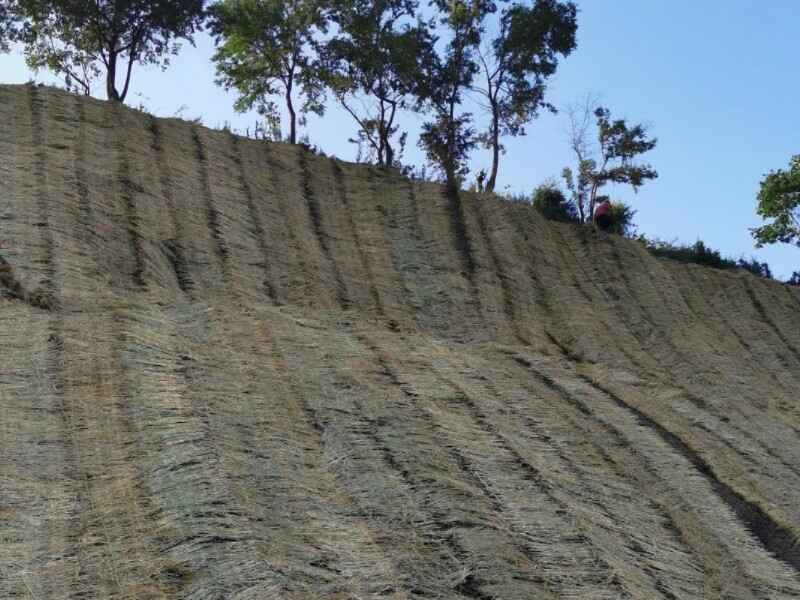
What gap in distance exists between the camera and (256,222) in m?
15.7

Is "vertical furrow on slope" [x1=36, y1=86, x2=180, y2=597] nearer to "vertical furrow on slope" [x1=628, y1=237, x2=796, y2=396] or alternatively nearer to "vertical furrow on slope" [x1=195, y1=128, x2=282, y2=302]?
"vertical furrow on slope" [x1=195, y1=128, x2=282, y2=302]

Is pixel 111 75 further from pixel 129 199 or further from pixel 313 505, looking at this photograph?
pixel 313 505

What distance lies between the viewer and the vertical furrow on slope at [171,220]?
540 inches

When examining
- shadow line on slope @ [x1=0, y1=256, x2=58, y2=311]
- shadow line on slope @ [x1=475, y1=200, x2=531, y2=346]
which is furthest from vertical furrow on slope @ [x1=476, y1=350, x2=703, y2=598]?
shadow line on slope @ [x1=0, y1=256, x2=58, y2=311]

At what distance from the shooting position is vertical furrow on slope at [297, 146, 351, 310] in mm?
14858

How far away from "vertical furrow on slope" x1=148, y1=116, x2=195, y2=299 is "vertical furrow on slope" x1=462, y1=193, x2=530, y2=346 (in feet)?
12.6

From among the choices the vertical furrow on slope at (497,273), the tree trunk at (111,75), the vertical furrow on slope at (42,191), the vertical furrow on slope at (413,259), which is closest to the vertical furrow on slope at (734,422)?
the vertical furrow on slope at (497,273)

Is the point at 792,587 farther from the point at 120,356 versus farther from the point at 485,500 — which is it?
the point at 120,356

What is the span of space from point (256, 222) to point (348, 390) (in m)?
5.36

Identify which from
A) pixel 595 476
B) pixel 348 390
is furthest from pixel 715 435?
pixel 348 390

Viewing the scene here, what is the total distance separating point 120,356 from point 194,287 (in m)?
3.48

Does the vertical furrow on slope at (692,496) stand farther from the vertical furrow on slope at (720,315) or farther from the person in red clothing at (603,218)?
the person in red clothing at (603,218)

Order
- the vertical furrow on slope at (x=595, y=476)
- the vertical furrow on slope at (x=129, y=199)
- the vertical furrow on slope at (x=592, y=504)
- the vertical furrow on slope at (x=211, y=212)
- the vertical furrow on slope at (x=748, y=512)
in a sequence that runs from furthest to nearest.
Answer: the vertical furrow on slope at (x=211, y=212) < the vertical furrow on slope at (x=129, y=199) < the vertical furrow on slope at (x=748, y=512) < the vertical furrow on slope at (x=595, y=476) < the vertical furrow on slope at (x=592, y=504)

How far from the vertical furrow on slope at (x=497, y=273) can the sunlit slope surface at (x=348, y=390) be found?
0.06 metres
